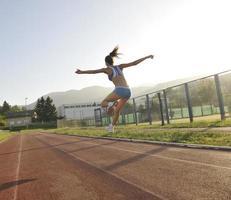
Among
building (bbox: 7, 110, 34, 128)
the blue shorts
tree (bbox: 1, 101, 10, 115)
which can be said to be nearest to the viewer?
the blue shorts

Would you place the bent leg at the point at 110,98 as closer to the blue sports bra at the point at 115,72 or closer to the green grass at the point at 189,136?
the blue sports bra at the point at 115,72

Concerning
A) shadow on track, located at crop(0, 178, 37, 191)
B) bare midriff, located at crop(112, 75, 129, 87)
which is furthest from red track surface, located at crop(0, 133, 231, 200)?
bare midriff, located at crop(112, 75, 129, 87)

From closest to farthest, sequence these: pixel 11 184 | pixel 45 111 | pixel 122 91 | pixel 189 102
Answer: pixel 11 184 → pixel 122 91 → pixel 189 102 → pixel 45 111

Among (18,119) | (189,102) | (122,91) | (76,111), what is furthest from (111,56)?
(18,119)

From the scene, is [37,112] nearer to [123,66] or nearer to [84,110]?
[84,110]

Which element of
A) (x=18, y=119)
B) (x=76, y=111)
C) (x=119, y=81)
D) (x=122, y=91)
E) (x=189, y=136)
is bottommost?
(x=189, y=136)

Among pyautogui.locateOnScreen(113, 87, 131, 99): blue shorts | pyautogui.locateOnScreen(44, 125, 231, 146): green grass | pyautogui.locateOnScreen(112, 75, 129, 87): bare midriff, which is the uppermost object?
pyautogui.locateOnScreen(112, 75, 129, 87): bare midriff

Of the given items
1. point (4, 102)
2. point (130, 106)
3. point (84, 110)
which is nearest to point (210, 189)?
point (130, 106)

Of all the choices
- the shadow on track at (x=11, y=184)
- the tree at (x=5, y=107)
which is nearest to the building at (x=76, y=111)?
the tree at (x=5, y=107)

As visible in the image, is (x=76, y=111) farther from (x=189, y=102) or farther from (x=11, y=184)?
(x=11, y=184)

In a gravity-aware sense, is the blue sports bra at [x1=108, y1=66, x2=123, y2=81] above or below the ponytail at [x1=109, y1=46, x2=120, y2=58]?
below

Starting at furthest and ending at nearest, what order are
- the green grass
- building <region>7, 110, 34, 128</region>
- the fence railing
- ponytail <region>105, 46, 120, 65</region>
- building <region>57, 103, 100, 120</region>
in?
building <region>7, 110, 34, 128</region>, building <region>57, 103, 100, 120</region>, the fence railing, the green grass, ponytail <region>105, 46, 120, 65</region>

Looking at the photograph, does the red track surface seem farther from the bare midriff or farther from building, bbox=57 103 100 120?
building, bbox=57 103 100 120

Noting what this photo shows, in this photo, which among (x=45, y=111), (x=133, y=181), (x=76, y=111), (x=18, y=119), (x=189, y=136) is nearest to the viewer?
(x=133, y=181)
